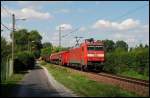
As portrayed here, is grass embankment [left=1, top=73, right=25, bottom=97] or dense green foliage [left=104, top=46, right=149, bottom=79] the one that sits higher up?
dense green foliage [left=104, top=46, right=149, bottom=79]

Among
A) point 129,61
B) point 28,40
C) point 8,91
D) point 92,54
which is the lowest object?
point 8,91

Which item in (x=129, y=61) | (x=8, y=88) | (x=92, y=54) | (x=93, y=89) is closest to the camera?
(x=93, y=89)

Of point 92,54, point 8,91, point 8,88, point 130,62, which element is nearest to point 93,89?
point 8,91

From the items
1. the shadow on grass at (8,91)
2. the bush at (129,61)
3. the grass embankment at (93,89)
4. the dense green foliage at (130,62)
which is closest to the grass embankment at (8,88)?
the shadow on grass at (8,91)

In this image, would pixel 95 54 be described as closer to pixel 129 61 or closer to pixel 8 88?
pixel 129 61

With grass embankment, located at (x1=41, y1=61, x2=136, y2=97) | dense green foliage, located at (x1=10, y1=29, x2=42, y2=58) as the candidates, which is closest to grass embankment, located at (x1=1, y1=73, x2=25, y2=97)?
grass embankment, located at (x1=41, y1=61, x2=136, y2=97)

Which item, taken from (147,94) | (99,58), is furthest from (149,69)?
(147,94)

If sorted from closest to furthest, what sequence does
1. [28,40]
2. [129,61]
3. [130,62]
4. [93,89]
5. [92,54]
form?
[93,89] → [92,54] → [130,62] → [129,61] → [28,40]

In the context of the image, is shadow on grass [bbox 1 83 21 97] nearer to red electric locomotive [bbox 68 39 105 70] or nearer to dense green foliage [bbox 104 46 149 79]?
dense green foliage [bbox 104 46 149 79]

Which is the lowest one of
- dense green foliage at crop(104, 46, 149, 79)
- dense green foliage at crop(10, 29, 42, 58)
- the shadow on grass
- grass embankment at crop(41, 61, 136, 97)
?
the shadow on grass

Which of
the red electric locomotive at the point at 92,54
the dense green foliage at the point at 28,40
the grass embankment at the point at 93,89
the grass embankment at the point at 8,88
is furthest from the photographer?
the dense green foliage at the point at 28,40

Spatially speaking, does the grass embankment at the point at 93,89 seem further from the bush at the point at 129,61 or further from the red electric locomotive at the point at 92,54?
the red electric locomotive at the point at 92,54

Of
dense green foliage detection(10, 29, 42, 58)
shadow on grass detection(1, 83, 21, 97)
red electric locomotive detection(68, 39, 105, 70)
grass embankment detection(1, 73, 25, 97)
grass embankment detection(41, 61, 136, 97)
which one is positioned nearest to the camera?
grass embankment detection(41, 61, 136, 97)

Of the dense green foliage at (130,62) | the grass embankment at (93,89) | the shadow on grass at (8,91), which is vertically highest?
the dense green foliage at (130,62)
